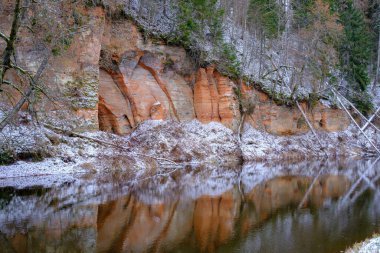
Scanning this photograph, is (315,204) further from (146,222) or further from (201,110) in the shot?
(201,110)

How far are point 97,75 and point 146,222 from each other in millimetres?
14351

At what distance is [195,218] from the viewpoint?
1264 cm

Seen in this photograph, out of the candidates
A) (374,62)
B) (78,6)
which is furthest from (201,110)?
(374,62)

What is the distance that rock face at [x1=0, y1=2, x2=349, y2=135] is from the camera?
2283 centimetres

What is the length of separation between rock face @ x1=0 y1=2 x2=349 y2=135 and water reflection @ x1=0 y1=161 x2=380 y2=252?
631cm

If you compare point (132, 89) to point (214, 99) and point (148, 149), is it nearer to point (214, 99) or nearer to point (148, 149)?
point (148, 149)

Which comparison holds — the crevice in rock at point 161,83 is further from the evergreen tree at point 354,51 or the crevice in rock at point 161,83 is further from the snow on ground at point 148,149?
the evergreen tree at point 354,51

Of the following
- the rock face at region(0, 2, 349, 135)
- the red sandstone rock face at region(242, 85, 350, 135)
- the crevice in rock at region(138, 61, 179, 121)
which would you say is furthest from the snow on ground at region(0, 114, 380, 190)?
the crevice in rock at region(138, 61, 179, 121)

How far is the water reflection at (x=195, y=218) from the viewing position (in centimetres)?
983

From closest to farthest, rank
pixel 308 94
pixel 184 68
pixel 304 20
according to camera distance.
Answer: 1. pixel 184 68
2. pixel 308 94
3. pixel 304 20

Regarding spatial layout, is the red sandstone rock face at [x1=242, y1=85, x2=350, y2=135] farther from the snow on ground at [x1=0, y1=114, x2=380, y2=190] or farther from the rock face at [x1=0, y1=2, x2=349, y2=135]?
the snow on ground at [x1=0, y1=114, x2=380, y2=190]

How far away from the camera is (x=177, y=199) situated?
15.3 metres

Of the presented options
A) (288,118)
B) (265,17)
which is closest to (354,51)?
(265,17)

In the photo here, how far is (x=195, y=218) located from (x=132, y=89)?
1641 cm
